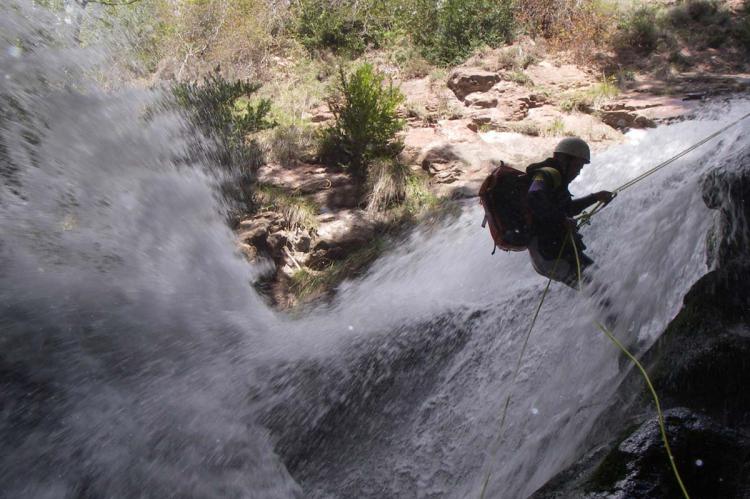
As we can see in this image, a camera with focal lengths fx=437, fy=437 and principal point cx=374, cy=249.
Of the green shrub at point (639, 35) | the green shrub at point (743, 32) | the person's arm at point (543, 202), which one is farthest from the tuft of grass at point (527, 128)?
the green shrub at point (743, 32)

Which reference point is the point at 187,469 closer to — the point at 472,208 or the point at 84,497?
the point at 84,497

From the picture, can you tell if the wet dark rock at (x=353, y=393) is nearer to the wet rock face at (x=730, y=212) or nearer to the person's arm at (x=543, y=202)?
the person's arm at (x=543, y=202)

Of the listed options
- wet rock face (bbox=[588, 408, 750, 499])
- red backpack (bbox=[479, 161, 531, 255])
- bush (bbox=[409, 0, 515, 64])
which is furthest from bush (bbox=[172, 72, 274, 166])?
wet rock face (bbox=[588, 408, 750, 499])

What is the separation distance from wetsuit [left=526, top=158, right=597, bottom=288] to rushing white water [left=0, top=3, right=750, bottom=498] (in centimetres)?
59

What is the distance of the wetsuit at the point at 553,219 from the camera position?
138 inches

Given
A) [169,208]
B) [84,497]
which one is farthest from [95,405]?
[169,208]

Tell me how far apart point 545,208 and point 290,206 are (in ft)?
14.1

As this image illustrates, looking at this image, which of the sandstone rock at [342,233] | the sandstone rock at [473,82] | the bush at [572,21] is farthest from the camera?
the bush at [572,21]

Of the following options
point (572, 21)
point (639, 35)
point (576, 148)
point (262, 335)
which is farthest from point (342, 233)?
point (639, 35)

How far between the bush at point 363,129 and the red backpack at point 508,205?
12.7 feet

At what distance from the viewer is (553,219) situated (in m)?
3.54

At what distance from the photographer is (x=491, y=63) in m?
9.62

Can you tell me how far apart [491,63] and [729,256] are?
7.74m

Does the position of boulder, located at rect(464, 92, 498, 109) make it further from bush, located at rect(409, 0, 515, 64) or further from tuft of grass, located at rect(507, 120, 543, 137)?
bush, located at rect(409, 0, 515, 64)
